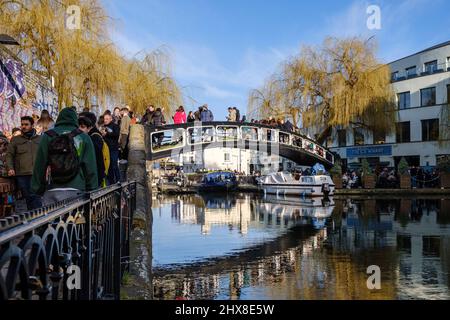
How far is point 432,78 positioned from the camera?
4106cm

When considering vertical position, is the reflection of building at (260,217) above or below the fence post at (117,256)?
below

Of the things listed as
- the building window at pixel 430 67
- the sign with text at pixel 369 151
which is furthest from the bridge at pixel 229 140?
the building window at pixel 430 67

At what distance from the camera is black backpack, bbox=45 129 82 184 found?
438 cm

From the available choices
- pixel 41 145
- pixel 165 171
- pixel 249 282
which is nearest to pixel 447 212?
pixel 249 282

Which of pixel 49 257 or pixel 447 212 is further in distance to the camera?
pixel 447 212

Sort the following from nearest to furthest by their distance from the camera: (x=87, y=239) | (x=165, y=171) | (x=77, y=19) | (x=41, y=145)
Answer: (x=87, y=239)
(x=41, y=145)
(x=77, y=19)
(x=165, y=171)

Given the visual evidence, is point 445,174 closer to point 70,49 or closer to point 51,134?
point 70,49

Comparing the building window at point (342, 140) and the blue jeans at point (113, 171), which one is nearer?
the blue jeans at point (113, 171)

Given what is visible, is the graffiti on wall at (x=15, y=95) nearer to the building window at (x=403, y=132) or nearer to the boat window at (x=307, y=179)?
the boat window at (x=307, y=179)

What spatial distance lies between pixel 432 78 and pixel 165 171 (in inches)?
1404

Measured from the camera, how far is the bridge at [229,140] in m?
26.9

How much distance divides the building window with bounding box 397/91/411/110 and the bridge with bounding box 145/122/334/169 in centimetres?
1174

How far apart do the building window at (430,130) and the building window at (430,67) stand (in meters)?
4.26

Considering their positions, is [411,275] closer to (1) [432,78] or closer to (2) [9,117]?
(2) [9,117]
